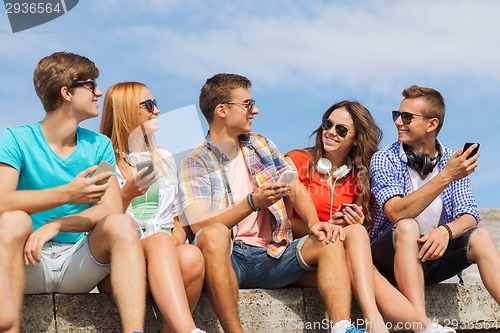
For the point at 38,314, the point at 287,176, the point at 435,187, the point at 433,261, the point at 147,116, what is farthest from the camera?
the point at 147,116

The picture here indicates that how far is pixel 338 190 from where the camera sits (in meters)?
6.02

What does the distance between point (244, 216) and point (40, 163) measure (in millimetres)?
1290

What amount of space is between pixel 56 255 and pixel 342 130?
92.1 inches

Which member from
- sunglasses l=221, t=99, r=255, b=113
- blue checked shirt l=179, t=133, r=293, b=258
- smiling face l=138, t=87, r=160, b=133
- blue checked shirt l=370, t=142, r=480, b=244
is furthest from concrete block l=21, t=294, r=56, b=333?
blue checked shirt l=370, t=142, r=480, b=244

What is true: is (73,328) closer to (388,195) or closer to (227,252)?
(227,252)

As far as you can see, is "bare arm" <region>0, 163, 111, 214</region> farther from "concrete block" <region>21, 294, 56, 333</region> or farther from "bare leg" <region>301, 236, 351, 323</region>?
"bare leg" <region>301, 236, 351, 323</region>

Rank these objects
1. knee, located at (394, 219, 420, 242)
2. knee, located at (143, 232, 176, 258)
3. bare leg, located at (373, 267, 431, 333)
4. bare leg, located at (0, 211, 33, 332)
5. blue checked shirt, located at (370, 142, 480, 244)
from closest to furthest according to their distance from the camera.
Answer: bare leg, located at (0, 211, 33, 332), knee, located at (143, 232, 176, 258), bare leg, located at (373, 267, 431, 333), knee, located at (394, 219, 420, 242), blue checked shirt, located at (370, 142, 480, 244)

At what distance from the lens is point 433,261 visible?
5762 mm

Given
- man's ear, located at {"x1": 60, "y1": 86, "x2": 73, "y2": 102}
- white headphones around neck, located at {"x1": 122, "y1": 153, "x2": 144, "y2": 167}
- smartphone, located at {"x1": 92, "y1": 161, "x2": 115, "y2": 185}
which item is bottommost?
smartphone, located at {"x1": 92, "y1": 161, "x2": 115, "y2": 185}

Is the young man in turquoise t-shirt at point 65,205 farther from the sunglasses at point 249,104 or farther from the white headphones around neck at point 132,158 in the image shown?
the sunglasses at point 249,104

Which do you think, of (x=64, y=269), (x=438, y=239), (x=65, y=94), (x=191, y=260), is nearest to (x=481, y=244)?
(x=438, y=239)

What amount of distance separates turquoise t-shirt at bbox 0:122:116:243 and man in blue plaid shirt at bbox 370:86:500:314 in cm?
207

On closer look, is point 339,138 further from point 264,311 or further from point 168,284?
point 168,284

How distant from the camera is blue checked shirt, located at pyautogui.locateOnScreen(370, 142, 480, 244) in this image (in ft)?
19.3
